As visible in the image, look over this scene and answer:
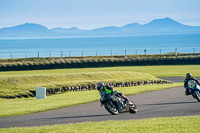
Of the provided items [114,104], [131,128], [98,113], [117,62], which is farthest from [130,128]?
[117,62]

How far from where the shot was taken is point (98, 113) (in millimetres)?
19875

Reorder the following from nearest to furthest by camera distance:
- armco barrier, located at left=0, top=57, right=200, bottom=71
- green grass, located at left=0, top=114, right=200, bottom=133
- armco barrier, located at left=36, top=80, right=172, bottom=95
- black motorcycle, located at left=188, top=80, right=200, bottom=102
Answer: green grass, located at left=0, top=114, right=200, bottom=133 < black motorcycle, located at left=188, top=80, right=200, bottom=102 < armco barrier, located at left=36, top=80, right=172, bottom=95 < armco barrier, located at left=0, top=57, right=200, bottom=71

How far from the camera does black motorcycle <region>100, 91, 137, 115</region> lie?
18281mm

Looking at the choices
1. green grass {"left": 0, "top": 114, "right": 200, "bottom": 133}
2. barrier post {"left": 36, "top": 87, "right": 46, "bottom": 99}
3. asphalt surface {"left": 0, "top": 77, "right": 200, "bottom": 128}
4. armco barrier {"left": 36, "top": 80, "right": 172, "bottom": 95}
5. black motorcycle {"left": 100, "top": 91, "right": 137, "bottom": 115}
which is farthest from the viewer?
armco barrier {"left": 36, "top": 80, "right": 172, "bottom": 95}

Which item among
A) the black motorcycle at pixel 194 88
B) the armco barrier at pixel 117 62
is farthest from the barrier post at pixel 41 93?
the armco barrier at pixel 117 62

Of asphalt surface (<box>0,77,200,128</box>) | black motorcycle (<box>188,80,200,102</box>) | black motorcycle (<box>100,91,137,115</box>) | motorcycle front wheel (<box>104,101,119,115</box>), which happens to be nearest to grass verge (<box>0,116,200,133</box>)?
asphalt surface (<box>0,77,200,128</box>)

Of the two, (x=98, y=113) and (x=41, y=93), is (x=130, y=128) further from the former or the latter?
(x=41, y=93)

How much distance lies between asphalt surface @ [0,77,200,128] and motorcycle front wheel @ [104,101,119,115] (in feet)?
0.80

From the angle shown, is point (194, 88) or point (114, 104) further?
point (194, 88)

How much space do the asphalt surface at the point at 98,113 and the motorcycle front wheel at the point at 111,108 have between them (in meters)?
0.24

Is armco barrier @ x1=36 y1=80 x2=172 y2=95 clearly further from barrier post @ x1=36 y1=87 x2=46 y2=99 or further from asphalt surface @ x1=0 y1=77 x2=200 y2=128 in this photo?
asphalt surface @ x1=0 y1=77 x2=200 y2=128

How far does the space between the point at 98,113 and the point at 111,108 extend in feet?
4.55

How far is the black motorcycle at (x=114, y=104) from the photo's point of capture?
720 inches

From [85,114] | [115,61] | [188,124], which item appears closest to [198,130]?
[188,124]
